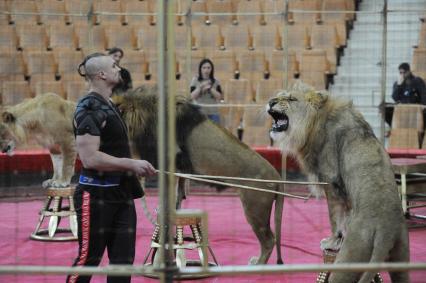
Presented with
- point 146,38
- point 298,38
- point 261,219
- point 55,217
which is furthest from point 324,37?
point 261,219

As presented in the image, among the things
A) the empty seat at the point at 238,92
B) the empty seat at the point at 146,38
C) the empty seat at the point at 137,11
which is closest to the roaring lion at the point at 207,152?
the empty seat at the point at 238,92

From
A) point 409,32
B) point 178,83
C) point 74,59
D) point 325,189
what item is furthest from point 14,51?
point 325,189

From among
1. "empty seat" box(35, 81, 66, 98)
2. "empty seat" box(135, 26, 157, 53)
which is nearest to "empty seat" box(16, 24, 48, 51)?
"empty seat" box(35, 81, 66, 98)

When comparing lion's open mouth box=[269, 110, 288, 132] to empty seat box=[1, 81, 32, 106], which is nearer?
lion's open mouth box=[269, 110, 288, 132]

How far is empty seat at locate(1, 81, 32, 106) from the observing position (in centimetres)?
972

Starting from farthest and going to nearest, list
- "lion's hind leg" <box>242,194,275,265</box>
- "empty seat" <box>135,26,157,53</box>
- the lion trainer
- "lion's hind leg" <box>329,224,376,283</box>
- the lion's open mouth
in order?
"empty seat" <box>135,26,157,53</box>
"lion's hind leg" <box>242,194,275,265</box>
the lion's open mouth
"lion's hind leg" <box>329,224,376,283</box>
the lion trainer

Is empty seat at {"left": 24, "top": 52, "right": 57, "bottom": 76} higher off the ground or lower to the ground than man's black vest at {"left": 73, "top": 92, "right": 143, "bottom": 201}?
higher

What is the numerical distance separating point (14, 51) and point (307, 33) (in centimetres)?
413

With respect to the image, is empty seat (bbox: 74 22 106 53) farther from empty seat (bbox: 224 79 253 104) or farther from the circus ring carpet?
the circus ring carpet

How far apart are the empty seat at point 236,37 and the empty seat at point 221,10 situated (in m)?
0.34

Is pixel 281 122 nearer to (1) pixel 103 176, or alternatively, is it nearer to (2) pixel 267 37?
(1) pixel 103 176

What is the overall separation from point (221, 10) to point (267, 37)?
1079mm

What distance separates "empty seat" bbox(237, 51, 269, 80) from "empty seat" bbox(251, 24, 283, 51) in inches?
15.3

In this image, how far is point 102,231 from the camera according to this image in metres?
4.03
